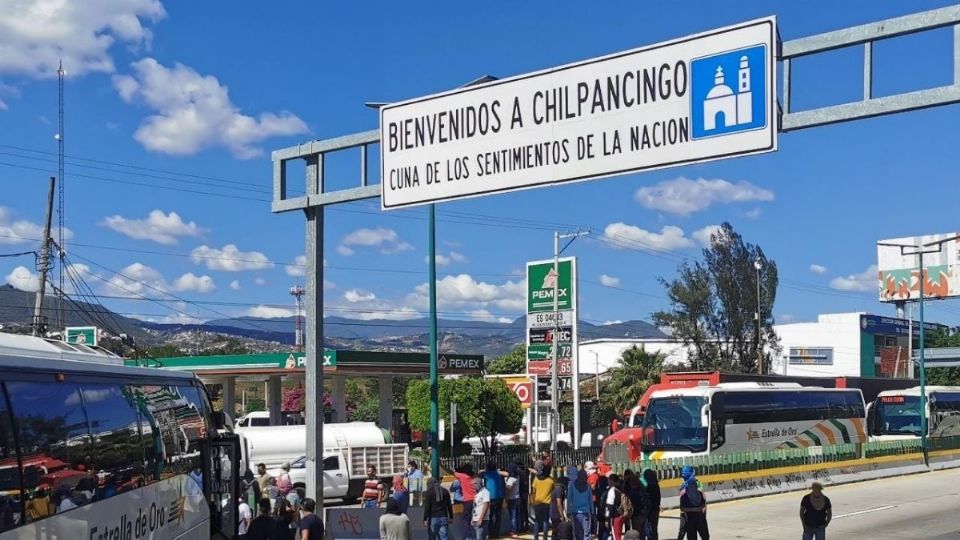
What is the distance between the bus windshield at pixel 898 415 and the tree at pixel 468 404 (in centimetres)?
1655

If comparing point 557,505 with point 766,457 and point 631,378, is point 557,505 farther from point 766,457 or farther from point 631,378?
point 631,378

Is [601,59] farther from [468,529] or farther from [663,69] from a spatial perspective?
[468,529]

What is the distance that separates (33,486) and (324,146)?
21.5 feet

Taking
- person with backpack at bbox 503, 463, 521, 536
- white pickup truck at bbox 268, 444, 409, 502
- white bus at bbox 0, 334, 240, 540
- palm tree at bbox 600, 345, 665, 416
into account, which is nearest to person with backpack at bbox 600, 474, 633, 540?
person with backpack at bbox 503, 463, 521, 536

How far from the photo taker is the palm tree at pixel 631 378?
2402 inches

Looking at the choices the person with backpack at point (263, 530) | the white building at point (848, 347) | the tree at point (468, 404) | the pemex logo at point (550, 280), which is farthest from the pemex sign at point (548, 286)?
the white building at point (848, 347)

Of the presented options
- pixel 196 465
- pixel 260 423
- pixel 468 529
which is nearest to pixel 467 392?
pixel 260 423

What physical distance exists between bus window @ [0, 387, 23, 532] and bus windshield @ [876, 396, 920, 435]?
43628 millimetres

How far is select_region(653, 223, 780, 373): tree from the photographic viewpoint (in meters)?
76.1

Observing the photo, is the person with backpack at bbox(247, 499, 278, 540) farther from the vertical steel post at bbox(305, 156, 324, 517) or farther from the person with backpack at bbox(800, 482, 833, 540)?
the person with backpack at bbox(800, 482, 833, 540)

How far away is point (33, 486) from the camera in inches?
314

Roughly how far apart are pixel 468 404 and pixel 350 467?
15231 mm

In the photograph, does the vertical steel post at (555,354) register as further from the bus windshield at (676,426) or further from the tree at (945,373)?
the tree at (945,373)

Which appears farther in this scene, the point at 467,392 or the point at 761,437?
the point at 467,392
